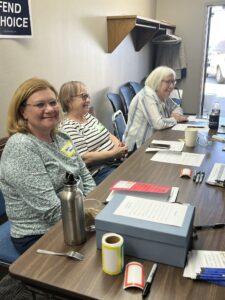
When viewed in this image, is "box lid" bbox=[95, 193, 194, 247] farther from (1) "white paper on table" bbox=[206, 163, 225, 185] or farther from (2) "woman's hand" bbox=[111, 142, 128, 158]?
(2) "woman's hand" bbox=[111, 142, 128, 158]

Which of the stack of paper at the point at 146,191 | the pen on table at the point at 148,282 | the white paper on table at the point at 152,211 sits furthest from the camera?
the stack of paper at the point at 146,191

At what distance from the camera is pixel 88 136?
2.18 meters

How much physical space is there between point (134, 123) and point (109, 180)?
128 centimetres

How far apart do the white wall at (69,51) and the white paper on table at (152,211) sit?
1311 mm

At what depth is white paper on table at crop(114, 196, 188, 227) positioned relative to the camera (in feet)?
3.05

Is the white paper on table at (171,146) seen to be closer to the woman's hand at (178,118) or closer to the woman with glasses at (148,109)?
the woman with glasses at (148,109)

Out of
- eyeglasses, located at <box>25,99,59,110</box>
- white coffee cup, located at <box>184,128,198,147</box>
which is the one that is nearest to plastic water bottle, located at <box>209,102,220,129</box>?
white coffee cup, located at <box>184,128,198,147</box>

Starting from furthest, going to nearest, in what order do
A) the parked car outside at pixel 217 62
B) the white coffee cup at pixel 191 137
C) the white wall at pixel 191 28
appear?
the parked car outside at pixel 217 62, the white wall at pixel 191 28, the white coffee cup at pixel 191 137

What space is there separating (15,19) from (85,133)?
0.89 meters

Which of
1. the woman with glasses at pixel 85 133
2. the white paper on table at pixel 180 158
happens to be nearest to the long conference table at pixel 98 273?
the white paper on table at pixel 180 158

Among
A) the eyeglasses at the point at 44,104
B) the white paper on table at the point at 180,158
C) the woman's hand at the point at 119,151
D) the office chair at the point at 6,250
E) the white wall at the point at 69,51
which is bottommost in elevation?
the office chair at the point at 6,250

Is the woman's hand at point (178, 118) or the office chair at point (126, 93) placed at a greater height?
the office chair at point (126, 93)

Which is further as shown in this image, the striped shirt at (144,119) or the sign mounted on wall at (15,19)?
the striped shirt at (144,119)

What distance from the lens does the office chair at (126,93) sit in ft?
12.4
